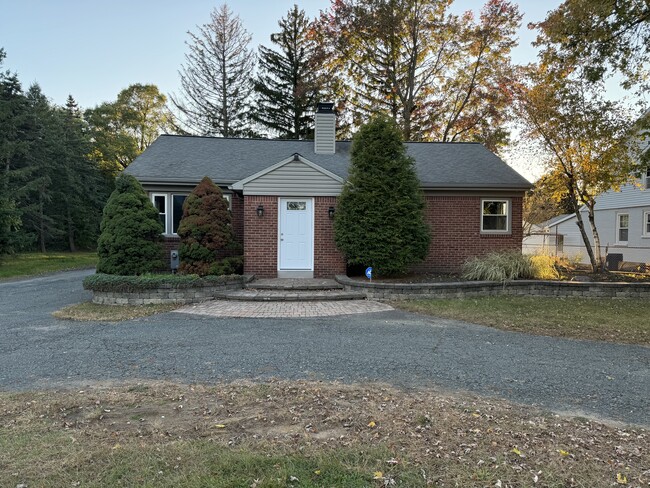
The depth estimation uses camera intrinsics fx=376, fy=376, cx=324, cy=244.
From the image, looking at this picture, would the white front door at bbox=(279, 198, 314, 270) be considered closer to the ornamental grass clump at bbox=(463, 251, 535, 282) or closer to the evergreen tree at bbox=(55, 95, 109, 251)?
the ornamental grass clump at bbox=(463, 251, 535, 282)

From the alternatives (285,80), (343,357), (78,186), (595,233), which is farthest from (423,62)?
(78,186)

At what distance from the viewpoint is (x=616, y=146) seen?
36.2 ft

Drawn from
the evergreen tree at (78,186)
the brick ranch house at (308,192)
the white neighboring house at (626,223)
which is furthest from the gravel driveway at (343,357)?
the evergreen tree at (78,186)

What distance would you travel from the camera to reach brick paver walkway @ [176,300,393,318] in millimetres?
7391

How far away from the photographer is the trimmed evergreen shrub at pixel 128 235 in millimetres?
9359

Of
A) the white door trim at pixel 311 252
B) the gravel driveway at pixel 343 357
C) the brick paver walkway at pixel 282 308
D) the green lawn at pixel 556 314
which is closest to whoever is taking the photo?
the gravel driveway at pixel 343 357

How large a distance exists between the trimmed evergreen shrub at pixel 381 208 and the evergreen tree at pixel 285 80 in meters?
18.6

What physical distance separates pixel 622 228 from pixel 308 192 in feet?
62.1

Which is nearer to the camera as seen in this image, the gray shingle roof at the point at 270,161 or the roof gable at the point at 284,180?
the roof gable at the point at 284,180

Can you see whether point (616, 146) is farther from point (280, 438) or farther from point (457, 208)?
point (280, 438)

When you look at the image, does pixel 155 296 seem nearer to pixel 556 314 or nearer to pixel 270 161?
pixel 270 161

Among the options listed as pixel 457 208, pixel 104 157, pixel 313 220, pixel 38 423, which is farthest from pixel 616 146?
pixel 104 157

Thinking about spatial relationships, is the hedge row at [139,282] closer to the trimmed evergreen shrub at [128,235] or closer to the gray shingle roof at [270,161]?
the trimmed evergreen shrub at [128,235]

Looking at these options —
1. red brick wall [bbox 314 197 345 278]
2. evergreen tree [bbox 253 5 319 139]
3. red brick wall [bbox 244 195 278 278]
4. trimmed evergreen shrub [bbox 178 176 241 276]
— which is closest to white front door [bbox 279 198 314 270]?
red brick wall [bbox 314 197 345 278]
